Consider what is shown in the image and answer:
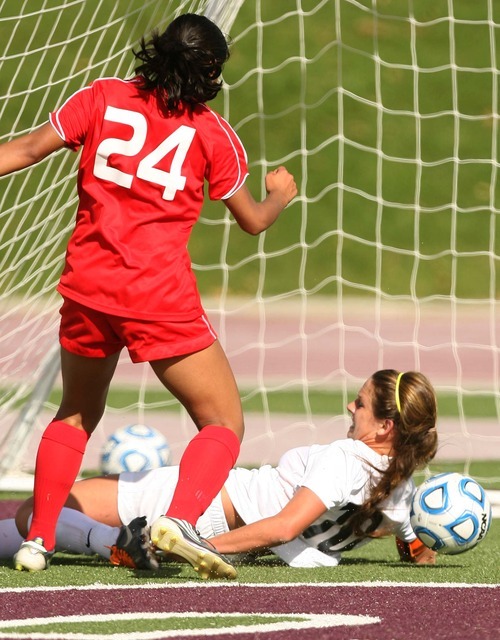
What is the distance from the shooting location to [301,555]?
13.6 ft

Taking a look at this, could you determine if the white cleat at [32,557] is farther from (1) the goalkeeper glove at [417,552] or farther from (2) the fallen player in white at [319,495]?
(1) the goalkeeper glove at [417,552]

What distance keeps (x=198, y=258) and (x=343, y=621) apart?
54.0 feet

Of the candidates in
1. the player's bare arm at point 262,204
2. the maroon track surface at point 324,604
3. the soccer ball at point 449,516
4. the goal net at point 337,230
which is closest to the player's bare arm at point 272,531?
the maroon track surface at point 324,604

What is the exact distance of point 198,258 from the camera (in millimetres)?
19359

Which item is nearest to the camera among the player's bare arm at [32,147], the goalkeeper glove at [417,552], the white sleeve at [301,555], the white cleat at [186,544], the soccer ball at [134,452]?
the white cleat at [186,544]

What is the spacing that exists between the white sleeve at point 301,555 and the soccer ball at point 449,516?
1.08 feet

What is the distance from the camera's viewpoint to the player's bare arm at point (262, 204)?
152 inches

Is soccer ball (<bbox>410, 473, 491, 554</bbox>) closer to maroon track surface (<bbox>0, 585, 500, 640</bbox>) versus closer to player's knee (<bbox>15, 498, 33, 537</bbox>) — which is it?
maroon track surface (<bbox>0, 585, 500, 640</bbox>)

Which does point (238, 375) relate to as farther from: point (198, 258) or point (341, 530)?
point (198, 258)

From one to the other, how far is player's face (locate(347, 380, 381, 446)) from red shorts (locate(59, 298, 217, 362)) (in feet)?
2.20

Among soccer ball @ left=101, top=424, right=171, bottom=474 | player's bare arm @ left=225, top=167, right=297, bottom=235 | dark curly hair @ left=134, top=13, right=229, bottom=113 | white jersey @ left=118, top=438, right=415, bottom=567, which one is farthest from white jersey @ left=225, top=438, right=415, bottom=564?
dark curly hair @ left=134, top=13, right=229, bottom=113

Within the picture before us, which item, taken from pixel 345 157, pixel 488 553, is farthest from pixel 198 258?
pixel 488 553

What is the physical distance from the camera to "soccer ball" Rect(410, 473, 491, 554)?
4148mm

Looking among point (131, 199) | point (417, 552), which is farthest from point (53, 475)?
point (417, 552)
